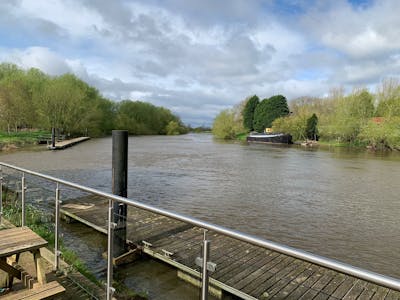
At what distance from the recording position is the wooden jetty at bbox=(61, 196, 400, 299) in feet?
12.8

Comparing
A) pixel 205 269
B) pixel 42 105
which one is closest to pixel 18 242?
pixel 205 269

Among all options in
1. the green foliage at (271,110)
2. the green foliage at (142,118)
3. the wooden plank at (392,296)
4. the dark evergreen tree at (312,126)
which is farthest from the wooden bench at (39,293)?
the green foliage at (271,110)

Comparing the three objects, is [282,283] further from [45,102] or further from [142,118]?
[142,118]

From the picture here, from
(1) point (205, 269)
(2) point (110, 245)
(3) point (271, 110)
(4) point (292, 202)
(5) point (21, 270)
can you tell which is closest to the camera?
(1) point (205, 269)

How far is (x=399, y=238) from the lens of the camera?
25.5 feet

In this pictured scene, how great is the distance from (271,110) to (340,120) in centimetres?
2362

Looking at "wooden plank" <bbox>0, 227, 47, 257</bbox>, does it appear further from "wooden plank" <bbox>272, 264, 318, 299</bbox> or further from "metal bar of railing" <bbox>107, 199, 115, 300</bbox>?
"wooden plank" <bbox>272, 264, 318, 299</bbox>

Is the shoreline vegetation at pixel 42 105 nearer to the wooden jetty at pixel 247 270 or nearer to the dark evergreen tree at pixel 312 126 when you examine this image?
the wooden jetty at pixel 247 270

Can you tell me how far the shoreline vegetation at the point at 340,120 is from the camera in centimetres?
4272

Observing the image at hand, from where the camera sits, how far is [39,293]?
2562 mm

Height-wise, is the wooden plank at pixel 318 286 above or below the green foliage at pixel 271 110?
below

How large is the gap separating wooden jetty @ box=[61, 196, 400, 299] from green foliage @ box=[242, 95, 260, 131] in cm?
7482

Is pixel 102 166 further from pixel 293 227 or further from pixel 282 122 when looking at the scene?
pixel 282 122

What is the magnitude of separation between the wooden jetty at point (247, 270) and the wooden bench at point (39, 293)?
3.01ft
